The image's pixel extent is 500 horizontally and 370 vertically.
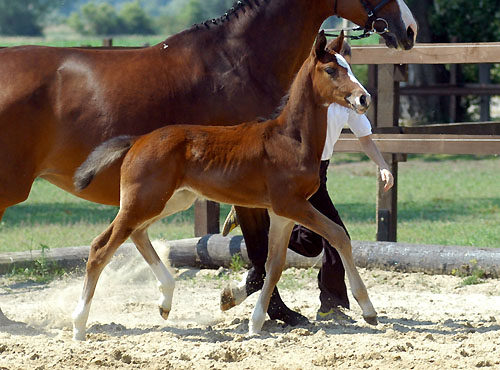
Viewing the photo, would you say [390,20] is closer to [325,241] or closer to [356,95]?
[356,95]

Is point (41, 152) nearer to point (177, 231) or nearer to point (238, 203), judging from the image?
point (238, 203)

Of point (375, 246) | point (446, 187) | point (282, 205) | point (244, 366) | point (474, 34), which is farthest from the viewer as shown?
point (474, 34)

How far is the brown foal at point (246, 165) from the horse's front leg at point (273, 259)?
0.22 ft

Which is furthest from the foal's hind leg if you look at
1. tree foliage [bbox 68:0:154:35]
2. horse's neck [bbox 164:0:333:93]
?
tree foliage [bbox 68:0:154:35]

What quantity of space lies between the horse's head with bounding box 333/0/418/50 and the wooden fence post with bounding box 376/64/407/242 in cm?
239

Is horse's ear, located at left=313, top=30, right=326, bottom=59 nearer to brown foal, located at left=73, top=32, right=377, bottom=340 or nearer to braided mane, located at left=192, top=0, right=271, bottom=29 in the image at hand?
brown foal, located at left=73, top=32, right=377, bottom=340

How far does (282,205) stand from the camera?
→ 5.36 meters

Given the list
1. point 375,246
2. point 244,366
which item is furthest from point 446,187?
point 244,366

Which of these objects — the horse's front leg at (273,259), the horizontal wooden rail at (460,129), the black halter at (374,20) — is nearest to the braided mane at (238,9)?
the black halter at (374,20)

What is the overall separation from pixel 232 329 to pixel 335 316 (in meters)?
0.71

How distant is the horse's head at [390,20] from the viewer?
19.4 ft

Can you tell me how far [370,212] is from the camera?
11875 mm

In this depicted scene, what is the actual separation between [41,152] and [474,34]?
1753 cm

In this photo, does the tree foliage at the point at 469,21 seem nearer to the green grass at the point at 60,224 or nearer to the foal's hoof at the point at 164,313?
the green grass at the point at 60,224
